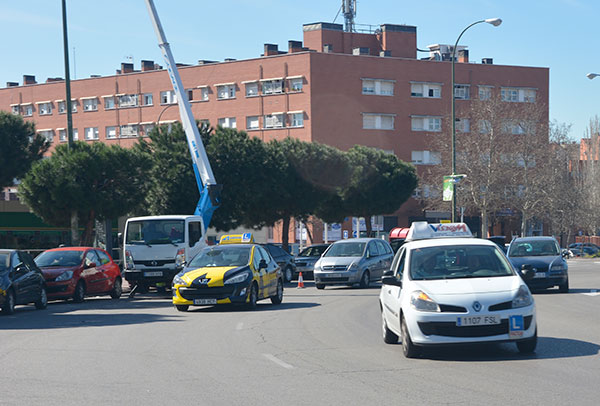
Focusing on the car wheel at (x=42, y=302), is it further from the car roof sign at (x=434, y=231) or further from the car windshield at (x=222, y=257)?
the car roof sign at (x=434, y=231)

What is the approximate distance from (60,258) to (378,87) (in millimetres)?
56781

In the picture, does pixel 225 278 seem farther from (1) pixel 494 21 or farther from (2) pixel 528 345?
(1) pixel 494 21

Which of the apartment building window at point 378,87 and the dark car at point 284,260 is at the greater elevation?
the apartment building window at point 378,87

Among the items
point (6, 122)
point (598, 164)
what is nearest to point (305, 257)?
point (6, 122)

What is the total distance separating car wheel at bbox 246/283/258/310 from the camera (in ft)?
64.8

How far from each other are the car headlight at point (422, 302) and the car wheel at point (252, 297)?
929 cm

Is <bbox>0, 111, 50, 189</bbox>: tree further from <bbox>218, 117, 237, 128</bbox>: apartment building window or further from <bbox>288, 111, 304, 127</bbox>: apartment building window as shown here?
<bbox>218, 117, 237, 128</bbox>: apartment building window

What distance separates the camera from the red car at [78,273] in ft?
77.9

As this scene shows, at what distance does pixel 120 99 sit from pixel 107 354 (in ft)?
252

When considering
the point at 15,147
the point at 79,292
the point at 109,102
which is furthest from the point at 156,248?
the point at 109,102

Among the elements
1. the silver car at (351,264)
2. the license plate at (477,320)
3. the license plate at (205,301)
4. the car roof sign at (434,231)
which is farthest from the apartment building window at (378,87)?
the license plate at (477,320)

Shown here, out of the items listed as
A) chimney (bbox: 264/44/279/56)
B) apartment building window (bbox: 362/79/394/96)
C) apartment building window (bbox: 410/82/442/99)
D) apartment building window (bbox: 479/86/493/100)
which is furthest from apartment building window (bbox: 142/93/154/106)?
apartment building window (bbox: 479/86/493/100)

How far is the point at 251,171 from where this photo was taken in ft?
150

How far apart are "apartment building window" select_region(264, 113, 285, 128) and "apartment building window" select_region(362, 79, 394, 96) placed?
790cm
